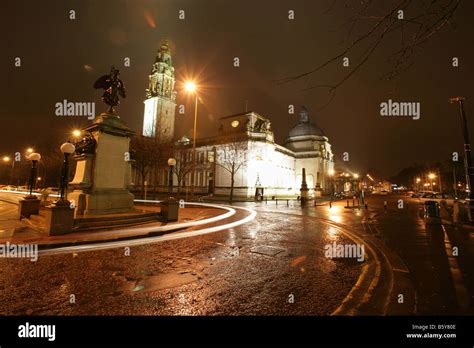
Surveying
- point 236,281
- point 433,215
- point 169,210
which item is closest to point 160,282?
point 236,281

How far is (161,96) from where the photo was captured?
6066cm

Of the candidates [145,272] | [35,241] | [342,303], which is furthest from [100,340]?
[35,241]

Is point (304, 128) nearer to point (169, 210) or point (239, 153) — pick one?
point (239, 153)

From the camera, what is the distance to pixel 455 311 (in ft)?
10.3

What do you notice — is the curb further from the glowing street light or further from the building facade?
the building facade

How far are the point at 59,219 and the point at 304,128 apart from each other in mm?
75031

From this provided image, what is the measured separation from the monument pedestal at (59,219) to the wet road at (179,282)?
228 cm

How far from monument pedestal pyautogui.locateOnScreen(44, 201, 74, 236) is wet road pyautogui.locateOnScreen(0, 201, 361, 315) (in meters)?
2.28

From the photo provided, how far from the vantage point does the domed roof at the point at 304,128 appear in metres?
72.9

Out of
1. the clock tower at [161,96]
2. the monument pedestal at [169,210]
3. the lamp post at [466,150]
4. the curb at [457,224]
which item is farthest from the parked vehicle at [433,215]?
the clock tower at [161,96]

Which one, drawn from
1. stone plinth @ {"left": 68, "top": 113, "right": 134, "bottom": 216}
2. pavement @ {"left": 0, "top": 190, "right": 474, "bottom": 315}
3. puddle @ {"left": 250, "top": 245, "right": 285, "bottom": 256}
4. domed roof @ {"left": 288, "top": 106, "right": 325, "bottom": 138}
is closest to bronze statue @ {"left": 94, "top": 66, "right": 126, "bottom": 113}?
stone plinth @ {"left": 68, "top": 113, "right": 134, "bottom": 216}

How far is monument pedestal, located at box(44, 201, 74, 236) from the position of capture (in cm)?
725

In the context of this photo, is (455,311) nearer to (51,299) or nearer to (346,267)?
(346,267)

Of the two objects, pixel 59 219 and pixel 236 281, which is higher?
pixel 59 219
